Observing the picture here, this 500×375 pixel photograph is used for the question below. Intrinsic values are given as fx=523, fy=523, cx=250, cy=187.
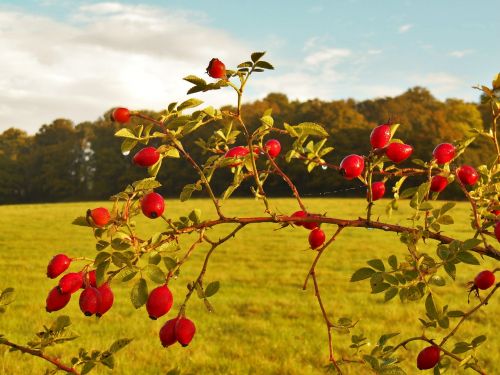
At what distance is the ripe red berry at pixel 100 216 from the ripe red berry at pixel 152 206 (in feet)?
0.35

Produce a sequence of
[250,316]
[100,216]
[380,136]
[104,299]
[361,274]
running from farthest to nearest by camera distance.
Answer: [250,316] < [361,274] < [380,136] < [104,299] < [100,216]

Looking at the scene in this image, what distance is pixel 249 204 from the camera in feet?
95.6

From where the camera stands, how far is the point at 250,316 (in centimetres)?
819

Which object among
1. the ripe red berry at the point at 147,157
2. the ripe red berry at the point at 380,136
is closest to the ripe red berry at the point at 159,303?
the ripe red berry at the point at 147,157

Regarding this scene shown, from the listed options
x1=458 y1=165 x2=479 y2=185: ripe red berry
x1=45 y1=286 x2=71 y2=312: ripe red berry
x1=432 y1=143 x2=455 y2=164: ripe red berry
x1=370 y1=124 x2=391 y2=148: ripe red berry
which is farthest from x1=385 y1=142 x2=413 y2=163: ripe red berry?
x1=45 y1=286 x2=71 y2=312: ripe red berry

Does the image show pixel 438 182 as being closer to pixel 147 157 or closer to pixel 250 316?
pixel 147 157

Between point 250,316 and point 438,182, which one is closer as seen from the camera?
point 438,182

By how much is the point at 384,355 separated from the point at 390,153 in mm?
824

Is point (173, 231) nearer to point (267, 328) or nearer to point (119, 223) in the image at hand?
point (119, 223)

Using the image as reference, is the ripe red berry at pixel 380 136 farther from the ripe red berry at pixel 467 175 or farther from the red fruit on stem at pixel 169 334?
the red fruit on stem at pixel 169 334

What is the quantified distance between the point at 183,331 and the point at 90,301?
276 millimetres

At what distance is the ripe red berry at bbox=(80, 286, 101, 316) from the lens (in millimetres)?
1433

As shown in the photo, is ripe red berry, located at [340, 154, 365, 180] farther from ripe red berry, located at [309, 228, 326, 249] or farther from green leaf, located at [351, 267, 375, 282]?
ripe red berry, located at [309, 228, 326, 249]

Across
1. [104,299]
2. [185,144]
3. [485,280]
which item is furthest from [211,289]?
[185,144]
